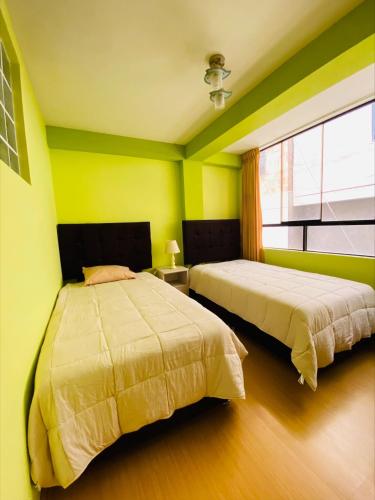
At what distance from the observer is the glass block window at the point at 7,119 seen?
43.4 inches

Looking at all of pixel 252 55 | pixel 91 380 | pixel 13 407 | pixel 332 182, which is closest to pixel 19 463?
pixel 13 407

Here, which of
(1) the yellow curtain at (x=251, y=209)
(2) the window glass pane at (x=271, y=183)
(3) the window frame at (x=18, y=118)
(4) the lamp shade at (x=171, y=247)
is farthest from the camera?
(1) the yellow curtain at (x=251, y=209)

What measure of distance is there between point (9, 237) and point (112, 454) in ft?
4.22

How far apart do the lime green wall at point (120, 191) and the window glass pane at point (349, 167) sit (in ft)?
6.84

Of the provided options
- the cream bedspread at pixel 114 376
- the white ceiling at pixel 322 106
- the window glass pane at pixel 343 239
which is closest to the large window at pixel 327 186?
the window glass pane at pixel 343 239

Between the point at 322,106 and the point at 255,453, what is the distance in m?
3.13

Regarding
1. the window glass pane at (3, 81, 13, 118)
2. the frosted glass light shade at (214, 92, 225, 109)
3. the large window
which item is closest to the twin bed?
the large window

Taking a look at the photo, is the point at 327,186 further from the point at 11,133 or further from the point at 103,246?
the point at 11,133

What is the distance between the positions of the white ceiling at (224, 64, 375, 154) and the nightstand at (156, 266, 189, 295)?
2.16m

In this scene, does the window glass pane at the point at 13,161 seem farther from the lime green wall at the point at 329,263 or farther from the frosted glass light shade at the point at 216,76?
the lime green wall at the point at 329,263

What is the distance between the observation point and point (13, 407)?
0.78m

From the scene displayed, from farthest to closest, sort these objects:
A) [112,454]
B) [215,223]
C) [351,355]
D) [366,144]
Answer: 1. [215,223]
2. [366,144]
3. [351,355]
4. [112,454]

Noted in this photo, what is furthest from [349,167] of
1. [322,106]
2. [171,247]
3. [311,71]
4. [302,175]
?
[171,247]

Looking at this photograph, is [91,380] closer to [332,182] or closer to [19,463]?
[19,463]
